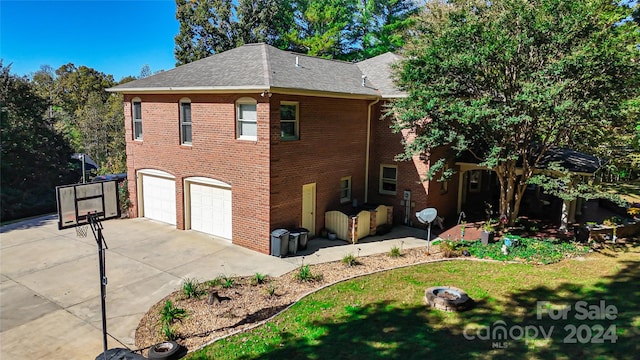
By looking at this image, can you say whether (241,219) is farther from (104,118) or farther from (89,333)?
(104,118)

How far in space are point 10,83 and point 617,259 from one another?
30.0 meters

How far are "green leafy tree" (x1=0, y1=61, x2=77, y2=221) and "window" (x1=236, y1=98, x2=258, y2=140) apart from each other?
1367 cm

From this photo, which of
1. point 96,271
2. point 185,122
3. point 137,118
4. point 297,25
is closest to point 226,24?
A: point 297,25

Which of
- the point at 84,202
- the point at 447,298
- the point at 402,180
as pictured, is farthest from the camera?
the point at 402,180

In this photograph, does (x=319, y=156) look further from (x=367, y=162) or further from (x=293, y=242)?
(x=293, y=242)

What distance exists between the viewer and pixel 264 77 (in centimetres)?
1336

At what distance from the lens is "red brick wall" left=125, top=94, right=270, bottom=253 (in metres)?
13.6

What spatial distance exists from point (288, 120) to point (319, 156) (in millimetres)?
2136

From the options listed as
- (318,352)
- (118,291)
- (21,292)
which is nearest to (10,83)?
(21,292)

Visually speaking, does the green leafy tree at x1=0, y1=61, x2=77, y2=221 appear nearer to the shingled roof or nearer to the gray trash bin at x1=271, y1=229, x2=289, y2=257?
the shingled roof

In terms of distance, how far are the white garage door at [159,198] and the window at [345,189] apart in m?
7.09

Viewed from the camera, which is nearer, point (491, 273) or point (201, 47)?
point (491, 273)

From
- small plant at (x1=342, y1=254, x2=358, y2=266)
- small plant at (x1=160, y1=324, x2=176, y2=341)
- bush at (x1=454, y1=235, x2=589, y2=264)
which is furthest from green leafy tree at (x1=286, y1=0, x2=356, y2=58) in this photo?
small plant at (x1=160, y1=324, x2=176, y2=341)

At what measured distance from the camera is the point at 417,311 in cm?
920
